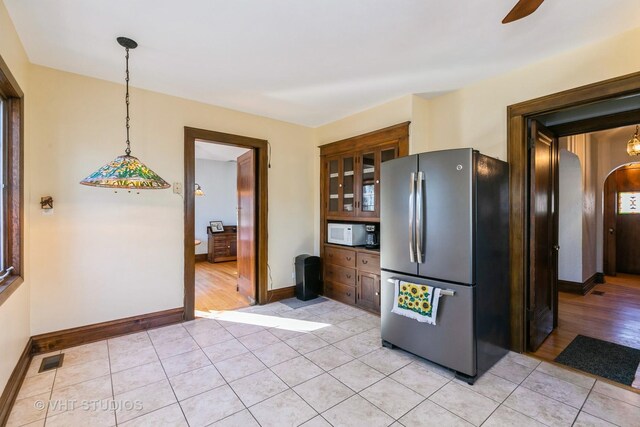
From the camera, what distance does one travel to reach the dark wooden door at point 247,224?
422cm

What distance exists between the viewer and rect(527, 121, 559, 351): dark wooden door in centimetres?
277

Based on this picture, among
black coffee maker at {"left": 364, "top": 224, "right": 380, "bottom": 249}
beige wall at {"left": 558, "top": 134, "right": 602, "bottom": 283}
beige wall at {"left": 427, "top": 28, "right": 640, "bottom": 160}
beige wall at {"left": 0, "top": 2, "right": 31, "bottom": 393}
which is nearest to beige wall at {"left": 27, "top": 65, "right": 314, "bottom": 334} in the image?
beige wall at {"left": 0, "top": 2, "right": 31, "bottom": 393}

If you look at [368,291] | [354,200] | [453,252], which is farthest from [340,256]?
[453,252]

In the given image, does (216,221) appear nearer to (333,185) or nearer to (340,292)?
(333,185)

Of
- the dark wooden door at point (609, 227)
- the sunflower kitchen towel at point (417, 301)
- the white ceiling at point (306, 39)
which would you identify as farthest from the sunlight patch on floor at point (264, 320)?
the dark wooden door at point (609, 227)

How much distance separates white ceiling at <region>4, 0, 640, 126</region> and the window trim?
0.53 meters

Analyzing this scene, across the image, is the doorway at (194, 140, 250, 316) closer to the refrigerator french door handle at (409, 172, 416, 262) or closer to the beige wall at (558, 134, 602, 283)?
the refrigerator french door handle at (409, 172, 416, 262)

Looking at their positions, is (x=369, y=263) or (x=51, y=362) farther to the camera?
(x=369, y=263)

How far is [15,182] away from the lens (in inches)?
94.0

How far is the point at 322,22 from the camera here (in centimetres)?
211

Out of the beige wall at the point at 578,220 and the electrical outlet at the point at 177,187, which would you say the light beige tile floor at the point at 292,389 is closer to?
the electrical outlet at the point at 177,187

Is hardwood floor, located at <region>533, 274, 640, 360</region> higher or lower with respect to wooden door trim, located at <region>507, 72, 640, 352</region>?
lower

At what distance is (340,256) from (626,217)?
256 inches

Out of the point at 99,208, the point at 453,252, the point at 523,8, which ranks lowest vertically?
the point at 453,252
